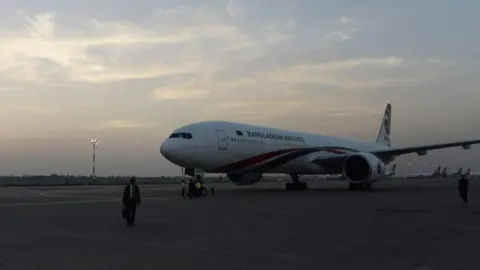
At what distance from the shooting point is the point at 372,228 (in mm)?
12320

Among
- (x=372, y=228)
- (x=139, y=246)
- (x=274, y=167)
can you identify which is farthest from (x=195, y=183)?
(x=139, y=246)

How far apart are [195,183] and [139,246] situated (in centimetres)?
1608

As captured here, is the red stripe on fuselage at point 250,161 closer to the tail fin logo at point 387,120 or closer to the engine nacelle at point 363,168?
the engine nacelle at point 363,168

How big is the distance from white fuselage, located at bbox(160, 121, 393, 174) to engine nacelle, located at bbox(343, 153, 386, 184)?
→ 104 inches

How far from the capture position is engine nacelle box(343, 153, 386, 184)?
31.6 metres

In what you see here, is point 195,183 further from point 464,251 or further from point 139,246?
point 464,251

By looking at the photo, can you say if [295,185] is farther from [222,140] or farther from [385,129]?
[385,129]

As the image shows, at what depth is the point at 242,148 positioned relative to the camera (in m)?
29.4

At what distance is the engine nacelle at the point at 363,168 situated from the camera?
3161 centimetres

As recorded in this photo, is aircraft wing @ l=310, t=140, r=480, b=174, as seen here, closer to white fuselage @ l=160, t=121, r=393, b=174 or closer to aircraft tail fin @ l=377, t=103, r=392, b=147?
white fuselage @ l=160, t=121, r=393, b=174

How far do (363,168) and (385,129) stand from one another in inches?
796

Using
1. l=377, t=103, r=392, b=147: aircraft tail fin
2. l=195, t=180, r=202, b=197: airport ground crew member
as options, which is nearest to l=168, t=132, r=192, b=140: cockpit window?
l=195, t=180, r=202, b=197: airport ground crew member

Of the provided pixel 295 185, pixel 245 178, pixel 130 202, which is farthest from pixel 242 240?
pixel 295 185

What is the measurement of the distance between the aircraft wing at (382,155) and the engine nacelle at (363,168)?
58 cm
